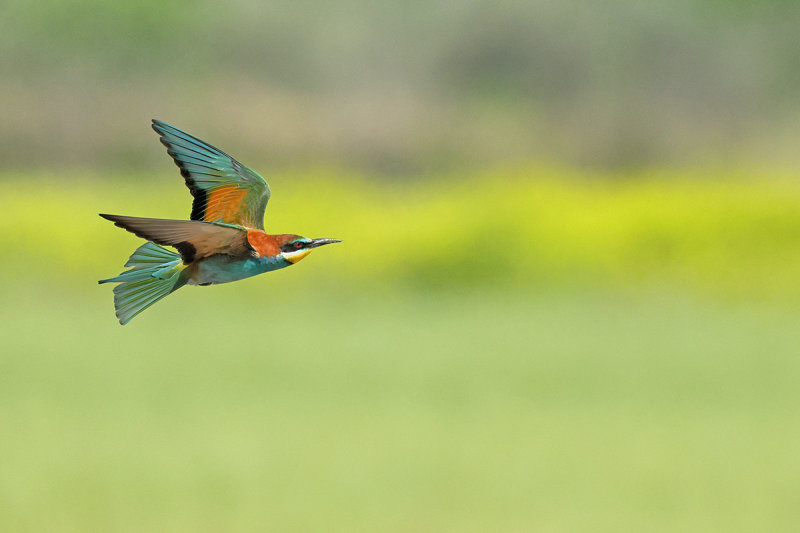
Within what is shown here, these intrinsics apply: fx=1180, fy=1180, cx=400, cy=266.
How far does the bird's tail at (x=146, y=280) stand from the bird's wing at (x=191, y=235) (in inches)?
0.8

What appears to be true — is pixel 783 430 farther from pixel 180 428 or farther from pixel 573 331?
pixel 180 428

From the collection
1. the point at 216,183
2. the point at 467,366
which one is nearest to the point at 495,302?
the point at 467,366

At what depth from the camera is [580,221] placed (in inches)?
367

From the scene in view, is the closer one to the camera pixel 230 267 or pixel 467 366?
pixel 230 267

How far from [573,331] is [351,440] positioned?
12.3 feet

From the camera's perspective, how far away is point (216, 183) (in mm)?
689

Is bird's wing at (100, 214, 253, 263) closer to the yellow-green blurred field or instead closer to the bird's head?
the bird's head

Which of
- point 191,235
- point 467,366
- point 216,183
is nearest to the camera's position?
point 191,235

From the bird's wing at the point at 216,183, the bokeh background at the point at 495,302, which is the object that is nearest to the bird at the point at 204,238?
the bird's wing at the point at 216,183

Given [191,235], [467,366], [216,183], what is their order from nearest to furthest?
[191,235]
[216,183]
[467,366]

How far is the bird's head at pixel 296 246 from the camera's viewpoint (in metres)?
0.56

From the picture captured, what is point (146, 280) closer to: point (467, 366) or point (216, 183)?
point (216, 183)

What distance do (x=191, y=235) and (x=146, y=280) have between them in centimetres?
9

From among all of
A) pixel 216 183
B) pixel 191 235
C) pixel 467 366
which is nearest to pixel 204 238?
pixel 191 235
